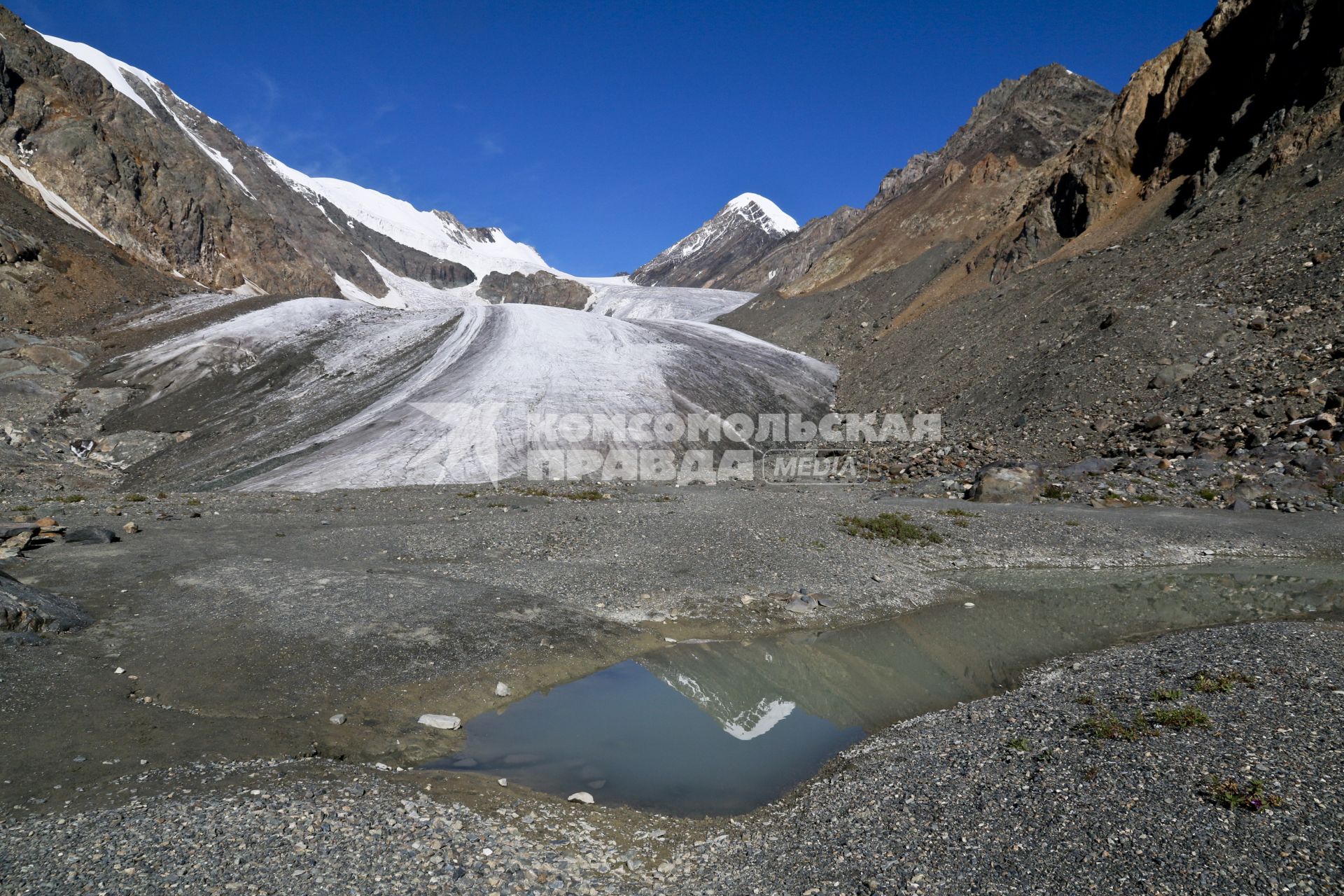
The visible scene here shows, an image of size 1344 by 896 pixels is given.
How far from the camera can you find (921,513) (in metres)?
19.3

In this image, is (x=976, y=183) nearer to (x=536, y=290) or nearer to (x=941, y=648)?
(x=941, y=648)

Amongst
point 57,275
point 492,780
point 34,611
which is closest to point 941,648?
point 492,780

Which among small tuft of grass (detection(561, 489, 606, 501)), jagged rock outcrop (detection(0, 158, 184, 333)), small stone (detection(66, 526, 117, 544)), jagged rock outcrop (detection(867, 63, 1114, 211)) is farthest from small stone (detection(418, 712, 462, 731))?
jagged rock outcrop (detection(867, 63, 1114, 211))

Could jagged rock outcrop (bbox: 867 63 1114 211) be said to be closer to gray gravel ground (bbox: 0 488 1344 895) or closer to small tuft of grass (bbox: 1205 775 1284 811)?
gray gravel ground (bbox: 0 488 1344 895)

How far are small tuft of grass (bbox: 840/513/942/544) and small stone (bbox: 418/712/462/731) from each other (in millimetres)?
11629

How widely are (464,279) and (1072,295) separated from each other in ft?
480

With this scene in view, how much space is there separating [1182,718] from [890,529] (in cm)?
1051

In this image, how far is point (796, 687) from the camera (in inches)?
371

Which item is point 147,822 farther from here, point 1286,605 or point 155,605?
point 1286,605

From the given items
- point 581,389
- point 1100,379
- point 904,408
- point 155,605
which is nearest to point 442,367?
point 581,389

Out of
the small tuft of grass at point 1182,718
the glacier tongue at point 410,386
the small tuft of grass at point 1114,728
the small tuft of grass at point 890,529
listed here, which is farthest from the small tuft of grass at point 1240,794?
the glacier tongue at point 410,386

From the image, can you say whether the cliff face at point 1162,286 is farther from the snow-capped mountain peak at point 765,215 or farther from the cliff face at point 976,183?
the snow-capped mountain peak at point 765,215

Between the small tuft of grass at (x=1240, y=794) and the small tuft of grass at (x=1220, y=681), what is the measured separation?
243cm

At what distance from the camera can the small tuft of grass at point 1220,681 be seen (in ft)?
25.3
